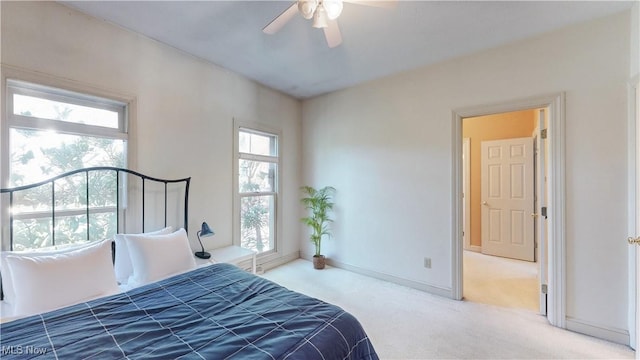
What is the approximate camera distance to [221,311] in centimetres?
142

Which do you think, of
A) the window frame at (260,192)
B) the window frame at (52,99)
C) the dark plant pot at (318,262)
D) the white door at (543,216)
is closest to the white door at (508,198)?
the white door at (543,216)

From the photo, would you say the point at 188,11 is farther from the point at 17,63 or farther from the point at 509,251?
the point at 509,251

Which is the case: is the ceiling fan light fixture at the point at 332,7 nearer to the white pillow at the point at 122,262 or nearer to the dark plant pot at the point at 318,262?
the white pillow at the point at 122,262

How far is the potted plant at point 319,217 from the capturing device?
3877 mm

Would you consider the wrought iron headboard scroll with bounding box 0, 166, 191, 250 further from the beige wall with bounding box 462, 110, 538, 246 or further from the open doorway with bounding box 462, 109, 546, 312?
the beige wall with bounding box 462, 110, 538, 246

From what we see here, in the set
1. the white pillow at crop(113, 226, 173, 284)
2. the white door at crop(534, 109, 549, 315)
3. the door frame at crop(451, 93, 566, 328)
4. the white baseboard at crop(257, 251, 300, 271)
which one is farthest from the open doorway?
the white pillow at crop(113, 226, 173, 284)

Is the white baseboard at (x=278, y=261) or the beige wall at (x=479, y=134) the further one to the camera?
the beige wall at (x=479, y=134)

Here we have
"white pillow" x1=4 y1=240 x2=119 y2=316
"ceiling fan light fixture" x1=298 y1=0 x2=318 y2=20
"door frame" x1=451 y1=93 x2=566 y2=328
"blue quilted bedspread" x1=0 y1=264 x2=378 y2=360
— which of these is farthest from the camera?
"door frame" x1=451 y1=93 x2=566 y2=328

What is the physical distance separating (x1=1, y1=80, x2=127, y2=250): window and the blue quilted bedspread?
97 centimetres

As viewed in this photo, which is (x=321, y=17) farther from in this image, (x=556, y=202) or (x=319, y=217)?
(x=319, y=217)

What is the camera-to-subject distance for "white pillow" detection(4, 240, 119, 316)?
57.6 inches

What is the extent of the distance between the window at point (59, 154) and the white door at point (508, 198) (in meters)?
5.33

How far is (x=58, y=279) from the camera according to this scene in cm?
154

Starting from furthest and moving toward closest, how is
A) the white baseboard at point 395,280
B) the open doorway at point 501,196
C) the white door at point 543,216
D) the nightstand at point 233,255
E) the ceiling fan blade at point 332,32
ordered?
the open doorway at point 501,196 < the white baseboard at point 395,280 < the nightstand at point 233,255 < the white door at point 543,216 < the ceiling fan blade at point 332,32
